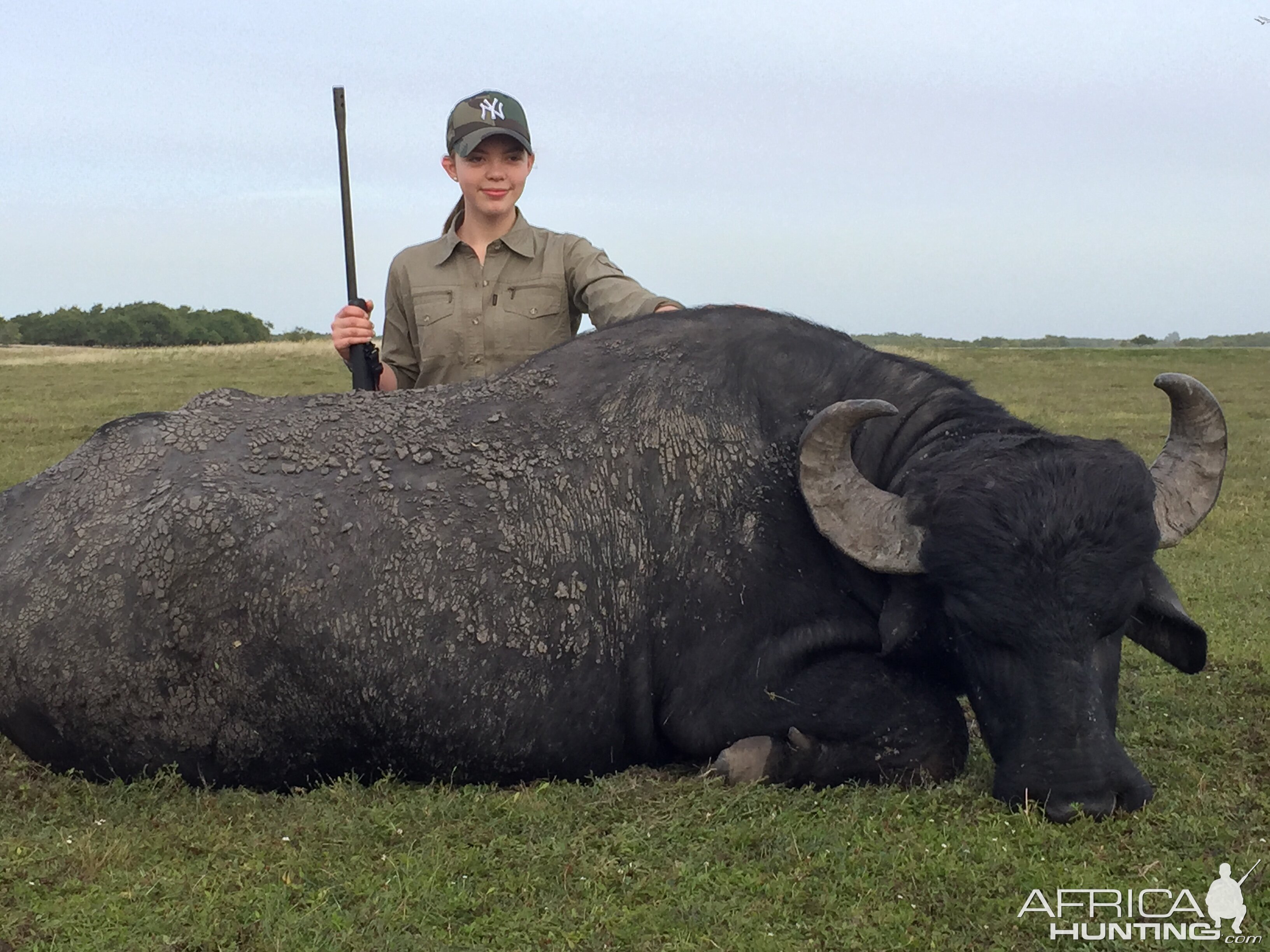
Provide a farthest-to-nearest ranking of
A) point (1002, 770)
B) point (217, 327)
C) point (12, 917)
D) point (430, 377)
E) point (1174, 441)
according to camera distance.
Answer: point (217, 327) < point (430, 377) < point (1174, 441) < point (1002, 770) < point (12, 917)

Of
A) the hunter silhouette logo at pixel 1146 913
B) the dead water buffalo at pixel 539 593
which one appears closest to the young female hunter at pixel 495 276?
the dead water buffalo at pixel 539 593

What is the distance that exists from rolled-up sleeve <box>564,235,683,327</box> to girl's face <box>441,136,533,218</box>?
491 mm

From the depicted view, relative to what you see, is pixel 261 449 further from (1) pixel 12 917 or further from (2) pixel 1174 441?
(2) pixel 1174 441

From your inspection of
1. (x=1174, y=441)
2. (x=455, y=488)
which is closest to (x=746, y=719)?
(x=455, y=488)

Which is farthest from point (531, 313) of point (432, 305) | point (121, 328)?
point (121, 328)

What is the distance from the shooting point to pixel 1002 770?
4.38 m

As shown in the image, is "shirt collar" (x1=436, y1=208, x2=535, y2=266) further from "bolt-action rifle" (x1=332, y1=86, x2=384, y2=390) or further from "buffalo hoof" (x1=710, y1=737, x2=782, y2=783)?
"buffalo hoof" (x1=710, y1=737, x2=782, y2=783)

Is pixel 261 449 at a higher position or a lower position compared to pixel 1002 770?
higher

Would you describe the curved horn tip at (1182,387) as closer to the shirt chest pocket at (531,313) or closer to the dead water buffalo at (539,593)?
the dead water buffalo at (539,593)

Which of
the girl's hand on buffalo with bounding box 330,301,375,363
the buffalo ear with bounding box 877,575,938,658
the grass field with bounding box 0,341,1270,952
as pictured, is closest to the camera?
the grass field with bounding box 0,341,1270,952

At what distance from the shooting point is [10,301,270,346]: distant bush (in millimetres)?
71250

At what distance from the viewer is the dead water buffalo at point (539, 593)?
473 centimetres

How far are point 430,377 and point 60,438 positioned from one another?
47.5 ft

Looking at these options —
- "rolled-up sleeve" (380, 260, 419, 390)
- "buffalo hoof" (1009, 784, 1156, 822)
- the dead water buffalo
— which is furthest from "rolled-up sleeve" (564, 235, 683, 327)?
"buffalo hoof" (1009, 784, 1156, 822)
